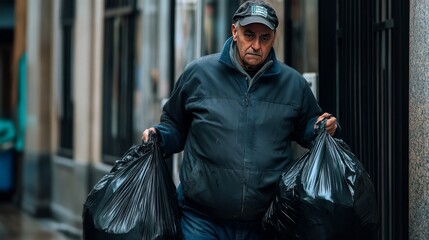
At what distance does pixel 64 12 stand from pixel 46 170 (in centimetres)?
260

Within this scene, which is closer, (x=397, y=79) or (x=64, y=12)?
(x=397, y=79)

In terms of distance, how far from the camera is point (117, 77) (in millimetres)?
11320

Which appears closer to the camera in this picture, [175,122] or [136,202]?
[136,202]

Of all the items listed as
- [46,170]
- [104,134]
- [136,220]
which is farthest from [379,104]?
[46,170]

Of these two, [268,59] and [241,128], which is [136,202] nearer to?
[241,128]

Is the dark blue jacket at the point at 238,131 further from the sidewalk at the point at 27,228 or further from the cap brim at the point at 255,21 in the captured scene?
the sidewalk at the point at 27,228

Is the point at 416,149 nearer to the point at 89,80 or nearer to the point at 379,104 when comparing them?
the point at 379,104

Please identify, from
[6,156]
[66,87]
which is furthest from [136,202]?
[6,156]

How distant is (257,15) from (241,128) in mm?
496

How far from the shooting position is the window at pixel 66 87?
13422mm

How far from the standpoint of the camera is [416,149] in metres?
4.32

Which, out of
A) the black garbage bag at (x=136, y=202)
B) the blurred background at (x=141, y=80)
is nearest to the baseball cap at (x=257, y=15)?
the black garbage bag at (x=136, y=202)

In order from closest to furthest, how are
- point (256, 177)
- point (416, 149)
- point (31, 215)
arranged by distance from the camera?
point (256, 177) → point (416, 149) → point (31, 215)

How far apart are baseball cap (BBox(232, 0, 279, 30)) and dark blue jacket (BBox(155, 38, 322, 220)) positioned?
183 mm
